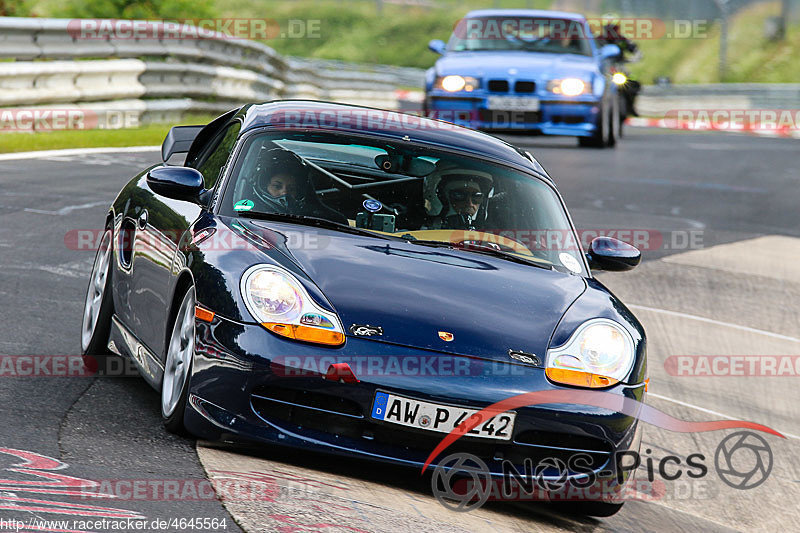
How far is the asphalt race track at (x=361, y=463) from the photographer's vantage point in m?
4.10

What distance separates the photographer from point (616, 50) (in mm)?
18672

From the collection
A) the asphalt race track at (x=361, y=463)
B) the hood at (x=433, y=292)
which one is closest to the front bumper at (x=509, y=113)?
the asphalt race track at (x=361, y=463)

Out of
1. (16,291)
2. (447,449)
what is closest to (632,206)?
(16,291)

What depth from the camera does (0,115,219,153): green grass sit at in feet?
46.8

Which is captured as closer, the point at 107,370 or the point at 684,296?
the point at 107,370

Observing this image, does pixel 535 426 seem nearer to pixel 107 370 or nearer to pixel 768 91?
pixel 107 370

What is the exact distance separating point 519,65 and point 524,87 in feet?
1.15

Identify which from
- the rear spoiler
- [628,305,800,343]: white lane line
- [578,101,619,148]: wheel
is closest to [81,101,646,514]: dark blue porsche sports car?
the rear spoiler

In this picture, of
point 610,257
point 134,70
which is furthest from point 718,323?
point 134,70

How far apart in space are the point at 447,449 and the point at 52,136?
1166 cm

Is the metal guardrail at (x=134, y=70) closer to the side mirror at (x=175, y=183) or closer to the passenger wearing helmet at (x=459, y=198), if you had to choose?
the side mirror at (x=175, y=183)

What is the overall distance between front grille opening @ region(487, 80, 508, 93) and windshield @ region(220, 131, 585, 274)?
11.1 metres

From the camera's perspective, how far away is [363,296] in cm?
475

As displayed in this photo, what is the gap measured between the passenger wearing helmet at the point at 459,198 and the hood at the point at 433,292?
0.36m
